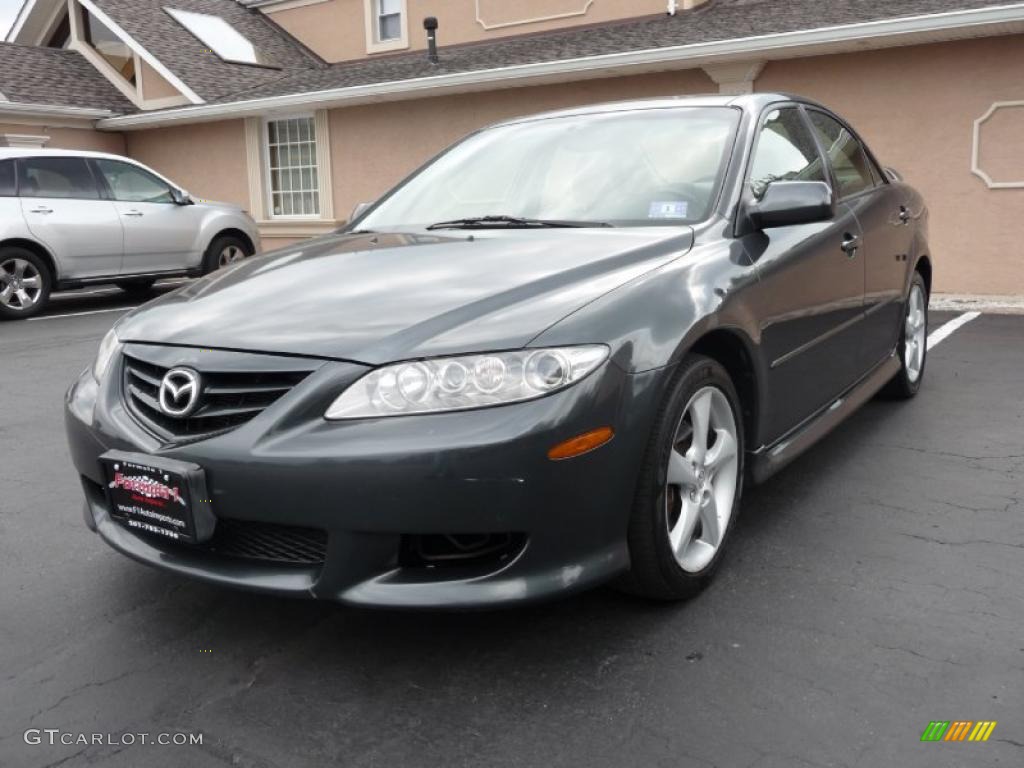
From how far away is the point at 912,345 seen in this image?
5227mm

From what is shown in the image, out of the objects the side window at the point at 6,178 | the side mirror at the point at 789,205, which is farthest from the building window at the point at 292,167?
the side mirror at the point at 789,205

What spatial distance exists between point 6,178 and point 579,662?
9568 millimetres

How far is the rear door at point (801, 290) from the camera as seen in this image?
10.6 ft

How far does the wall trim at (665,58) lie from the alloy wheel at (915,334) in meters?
4.40

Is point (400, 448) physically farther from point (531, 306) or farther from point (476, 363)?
point (531, 306)

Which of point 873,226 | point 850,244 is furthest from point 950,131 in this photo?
point 850,244

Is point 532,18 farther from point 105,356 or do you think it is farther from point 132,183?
point 105,356

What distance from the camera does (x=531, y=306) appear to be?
2.50 metres

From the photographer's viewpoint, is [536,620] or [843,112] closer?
[536,620]

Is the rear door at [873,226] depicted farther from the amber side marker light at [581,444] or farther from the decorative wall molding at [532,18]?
the decorative wall molding at [532,18]

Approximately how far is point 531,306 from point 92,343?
683 cm

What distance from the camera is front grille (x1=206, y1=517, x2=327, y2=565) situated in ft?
7.81

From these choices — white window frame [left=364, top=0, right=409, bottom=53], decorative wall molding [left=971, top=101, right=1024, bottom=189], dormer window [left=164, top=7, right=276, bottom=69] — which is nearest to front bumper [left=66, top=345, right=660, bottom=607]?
decorative wall molding [left=971, top=101, right=1024, bottom=189]

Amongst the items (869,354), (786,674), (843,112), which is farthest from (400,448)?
(843,112)
